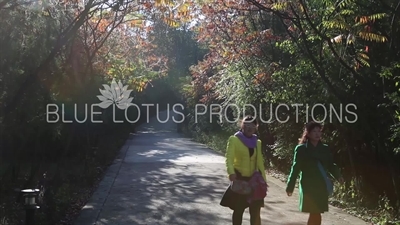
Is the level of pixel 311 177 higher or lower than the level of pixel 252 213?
higher

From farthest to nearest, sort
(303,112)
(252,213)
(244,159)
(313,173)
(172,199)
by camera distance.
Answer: (303,112) < (172,199) < (252,213) < (244,159) < (313,173)

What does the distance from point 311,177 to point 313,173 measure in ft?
0.18

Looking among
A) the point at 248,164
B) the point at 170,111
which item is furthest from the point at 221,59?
the point at 170,111

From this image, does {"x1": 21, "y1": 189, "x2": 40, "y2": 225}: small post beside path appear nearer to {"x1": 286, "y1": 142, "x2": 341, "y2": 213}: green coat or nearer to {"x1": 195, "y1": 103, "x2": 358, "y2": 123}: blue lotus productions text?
{"x1": 286, "y1": 142, "x2": 341, "y2": 213}: green coat

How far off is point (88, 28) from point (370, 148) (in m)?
9.45

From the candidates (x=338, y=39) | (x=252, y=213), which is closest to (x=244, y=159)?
(x=252, y=213)

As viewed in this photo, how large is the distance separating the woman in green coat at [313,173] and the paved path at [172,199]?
2552 millimetres

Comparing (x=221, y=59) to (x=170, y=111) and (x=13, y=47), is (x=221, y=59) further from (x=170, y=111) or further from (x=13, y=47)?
(x=170, y=111)

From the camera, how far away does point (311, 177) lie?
629cm

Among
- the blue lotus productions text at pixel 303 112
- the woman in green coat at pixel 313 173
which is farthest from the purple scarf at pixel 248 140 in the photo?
the blue lotus productions text at pixel 303 112

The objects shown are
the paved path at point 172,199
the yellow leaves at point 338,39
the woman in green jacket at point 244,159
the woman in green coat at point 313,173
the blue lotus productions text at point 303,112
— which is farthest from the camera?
the blue lotus productions text at point 303,112

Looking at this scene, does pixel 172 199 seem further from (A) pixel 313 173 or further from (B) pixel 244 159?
Result: (A) pixel 313 173

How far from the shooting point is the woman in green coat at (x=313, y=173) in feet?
20.6

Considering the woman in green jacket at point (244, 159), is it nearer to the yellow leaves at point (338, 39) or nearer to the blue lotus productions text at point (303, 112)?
the yellow leaves at point (338, 39)
